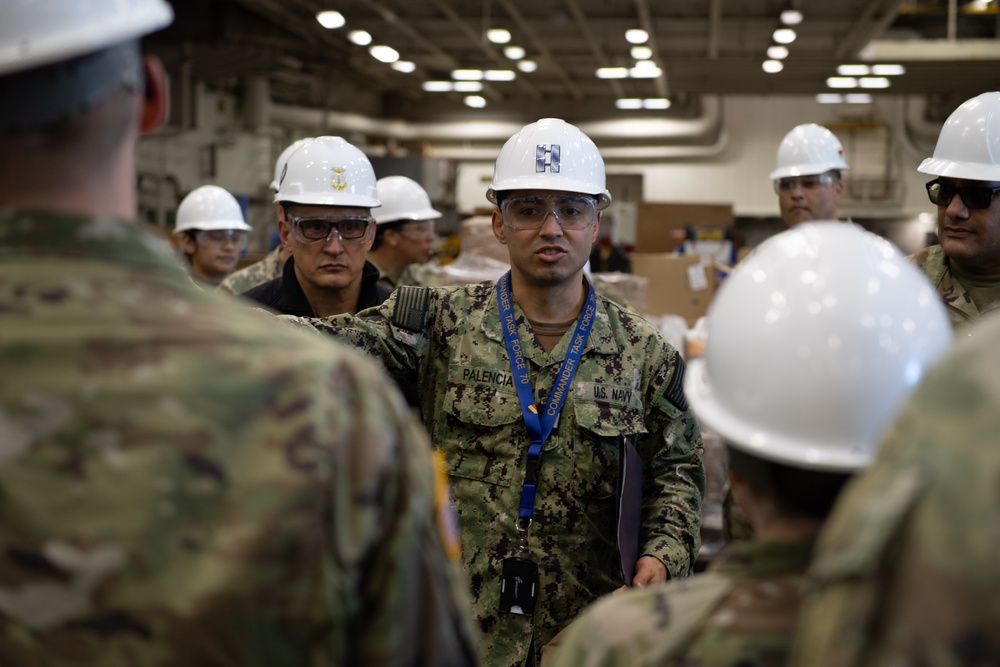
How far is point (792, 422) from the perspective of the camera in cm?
141

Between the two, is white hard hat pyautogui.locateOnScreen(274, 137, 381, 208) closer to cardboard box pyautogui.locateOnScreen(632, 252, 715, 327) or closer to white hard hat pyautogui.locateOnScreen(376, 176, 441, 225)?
white hard hat pyautogui.locateOnScreen(376, 176, 441, 225)

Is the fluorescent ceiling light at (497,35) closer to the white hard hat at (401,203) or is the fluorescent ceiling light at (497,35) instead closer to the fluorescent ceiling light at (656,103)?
the fluorescent ceiling light at (656,103)

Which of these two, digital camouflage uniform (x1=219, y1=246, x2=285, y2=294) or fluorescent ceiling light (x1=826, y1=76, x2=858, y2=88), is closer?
digital camouflage uniform (x1=219, y1=246, x2=285, y2=294)

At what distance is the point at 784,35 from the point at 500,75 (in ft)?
16.1

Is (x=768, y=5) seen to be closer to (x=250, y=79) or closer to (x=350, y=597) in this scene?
(x=250, y=79)

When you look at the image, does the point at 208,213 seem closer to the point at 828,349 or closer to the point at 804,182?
the point at 804,182

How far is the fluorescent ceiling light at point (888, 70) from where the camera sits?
1456 cm

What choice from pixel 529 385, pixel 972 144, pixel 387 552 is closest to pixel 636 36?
pixel 972 144

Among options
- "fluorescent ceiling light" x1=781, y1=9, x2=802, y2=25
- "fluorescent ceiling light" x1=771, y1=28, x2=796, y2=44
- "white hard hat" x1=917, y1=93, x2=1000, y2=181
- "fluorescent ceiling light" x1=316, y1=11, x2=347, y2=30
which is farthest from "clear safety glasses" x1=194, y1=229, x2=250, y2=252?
"fluorescent ceiling light" x1=771, y1=28, x2=796, y2=44

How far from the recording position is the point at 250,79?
15133mm

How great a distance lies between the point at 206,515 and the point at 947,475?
783mm

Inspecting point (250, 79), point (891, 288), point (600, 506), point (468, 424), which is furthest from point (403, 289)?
point (250, 79)

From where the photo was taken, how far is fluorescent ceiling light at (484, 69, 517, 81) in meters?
16.3

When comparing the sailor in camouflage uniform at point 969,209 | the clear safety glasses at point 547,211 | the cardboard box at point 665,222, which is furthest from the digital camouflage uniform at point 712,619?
the cardboard box at point 665,222
